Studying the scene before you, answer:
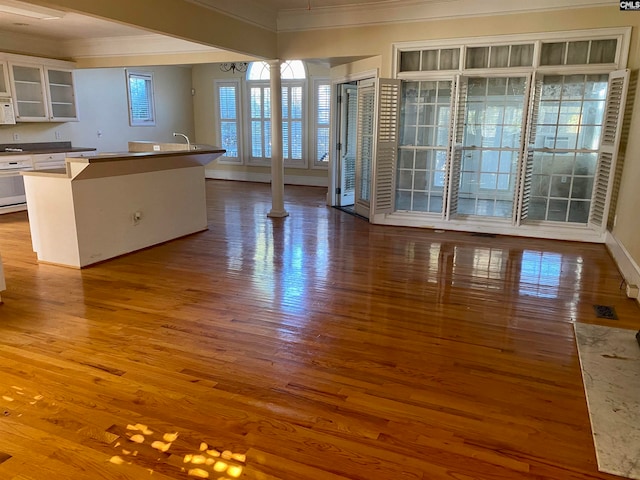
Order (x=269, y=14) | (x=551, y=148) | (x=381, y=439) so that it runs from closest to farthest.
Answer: (x=381, y=439), (x=551, y=148), (x=269, y=14)

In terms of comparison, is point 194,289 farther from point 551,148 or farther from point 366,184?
point 551,148

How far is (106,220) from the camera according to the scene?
4848 millimetres

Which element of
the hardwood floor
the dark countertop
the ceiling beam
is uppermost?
the ceiling beam

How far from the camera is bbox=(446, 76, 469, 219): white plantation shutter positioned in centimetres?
602

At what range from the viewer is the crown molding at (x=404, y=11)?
546 cm

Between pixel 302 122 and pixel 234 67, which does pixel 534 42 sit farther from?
pixel 234 67

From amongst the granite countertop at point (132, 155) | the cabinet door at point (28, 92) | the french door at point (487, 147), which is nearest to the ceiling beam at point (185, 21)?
the granite countertop at point (132, 155)

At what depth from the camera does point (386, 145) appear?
256 inches

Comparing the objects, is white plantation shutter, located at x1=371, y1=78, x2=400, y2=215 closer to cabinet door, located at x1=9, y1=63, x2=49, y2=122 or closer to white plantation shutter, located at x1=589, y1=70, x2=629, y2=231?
white plantation shutter, located at x1=589, y1=70, x2=629, y2=231

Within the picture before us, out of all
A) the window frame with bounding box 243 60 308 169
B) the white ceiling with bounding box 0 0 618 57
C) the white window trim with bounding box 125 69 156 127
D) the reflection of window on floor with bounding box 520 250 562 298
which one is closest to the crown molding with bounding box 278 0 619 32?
the white ceiling with bounding box 0 0 618 57

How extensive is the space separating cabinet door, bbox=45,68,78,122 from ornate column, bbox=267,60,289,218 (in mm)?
3934

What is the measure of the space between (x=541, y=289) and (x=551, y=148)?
8.50 feet

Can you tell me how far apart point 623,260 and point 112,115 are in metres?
9.05

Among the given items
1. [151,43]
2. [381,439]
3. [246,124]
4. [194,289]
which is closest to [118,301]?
[194,289]
